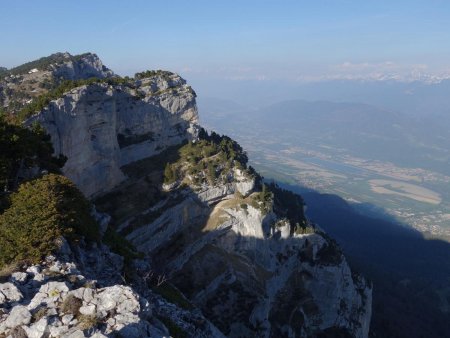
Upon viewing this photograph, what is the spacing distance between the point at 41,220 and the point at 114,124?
36.3 metres

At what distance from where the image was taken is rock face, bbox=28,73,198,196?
4806cm

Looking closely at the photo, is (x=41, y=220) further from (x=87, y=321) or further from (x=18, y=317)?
(x=87, y=321)

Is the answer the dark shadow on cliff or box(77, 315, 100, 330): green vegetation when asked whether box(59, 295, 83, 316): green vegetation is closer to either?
box(77, 315, 100, 330): green vegetation

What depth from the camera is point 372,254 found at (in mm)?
147375

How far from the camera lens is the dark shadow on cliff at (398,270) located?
92.0m

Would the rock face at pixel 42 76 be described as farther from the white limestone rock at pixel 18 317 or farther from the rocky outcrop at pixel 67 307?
the white limestone rock at pixel 18 317

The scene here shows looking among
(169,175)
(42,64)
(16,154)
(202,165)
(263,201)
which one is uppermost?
(42,64)

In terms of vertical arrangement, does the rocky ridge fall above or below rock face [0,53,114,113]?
below

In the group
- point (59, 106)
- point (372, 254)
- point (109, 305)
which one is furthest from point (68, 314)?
point (372, 254)

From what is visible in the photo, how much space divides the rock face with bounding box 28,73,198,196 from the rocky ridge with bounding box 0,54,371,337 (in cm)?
Answer: 15

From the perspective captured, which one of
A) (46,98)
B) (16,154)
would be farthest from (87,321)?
(46,98)

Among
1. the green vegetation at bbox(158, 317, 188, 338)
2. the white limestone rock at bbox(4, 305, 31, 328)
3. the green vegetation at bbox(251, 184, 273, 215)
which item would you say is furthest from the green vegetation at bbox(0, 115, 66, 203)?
the green vegetation at bbox(251, 184, 273, 215)

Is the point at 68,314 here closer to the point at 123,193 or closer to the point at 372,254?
the point at 123,193

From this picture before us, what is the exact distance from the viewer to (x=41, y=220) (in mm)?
22156
